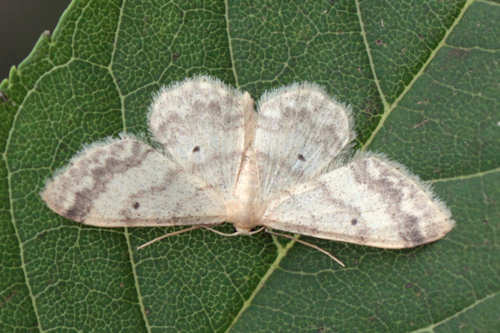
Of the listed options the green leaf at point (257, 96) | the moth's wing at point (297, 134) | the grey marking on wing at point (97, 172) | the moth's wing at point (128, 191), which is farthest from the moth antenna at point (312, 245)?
the grey marking on wing at point (97, 172)

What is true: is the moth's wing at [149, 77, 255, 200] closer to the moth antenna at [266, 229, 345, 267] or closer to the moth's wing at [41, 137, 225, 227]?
the moth's wing at [41, 137, 225, 227]

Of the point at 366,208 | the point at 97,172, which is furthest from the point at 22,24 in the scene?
the point at 366,208

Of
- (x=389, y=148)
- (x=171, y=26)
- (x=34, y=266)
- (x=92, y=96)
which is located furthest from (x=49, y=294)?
(x=389, y=148)

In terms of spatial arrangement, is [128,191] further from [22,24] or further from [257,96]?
[22,24]

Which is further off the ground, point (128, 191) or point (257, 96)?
point (257, 96)

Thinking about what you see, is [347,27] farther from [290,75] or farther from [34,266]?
[34,266]

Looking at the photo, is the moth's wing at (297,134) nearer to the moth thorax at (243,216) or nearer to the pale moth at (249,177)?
the pale moth at (249,177)
